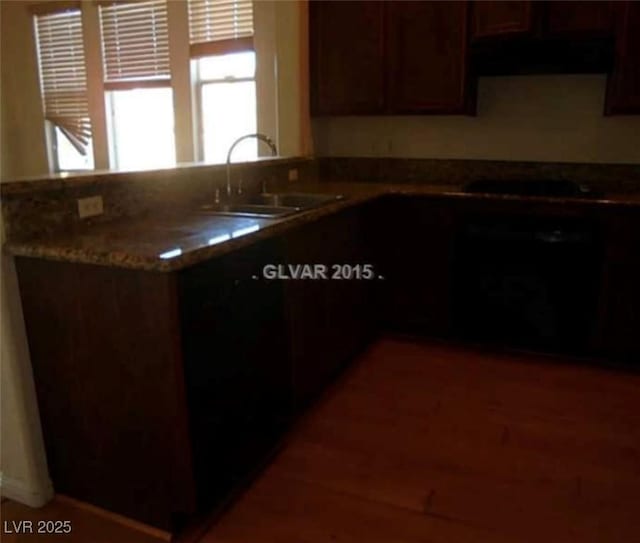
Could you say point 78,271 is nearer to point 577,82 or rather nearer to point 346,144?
point 346,144

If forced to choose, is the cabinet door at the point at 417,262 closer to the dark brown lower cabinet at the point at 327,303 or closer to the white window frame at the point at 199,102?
the dark brown lower cabinet at the point at 327,303

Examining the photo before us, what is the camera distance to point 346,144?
12.8ft

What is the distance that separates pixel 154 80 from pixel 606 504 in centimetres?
460

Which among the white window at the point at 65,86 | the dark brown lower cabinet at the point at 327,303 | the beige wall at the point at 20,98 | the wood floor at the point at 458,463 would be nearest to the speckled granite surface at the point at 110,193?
the dark brown lower cabinet at the point at 327,303

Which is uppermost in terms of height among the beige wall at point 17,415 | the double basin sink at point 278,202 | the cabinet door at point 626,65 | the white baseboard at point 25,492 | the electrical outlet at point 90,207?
the cabinet door at point 626,65

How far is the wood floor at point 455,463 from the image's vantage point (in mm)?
1725

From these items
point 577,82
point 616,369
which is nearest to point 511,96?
point 577,82

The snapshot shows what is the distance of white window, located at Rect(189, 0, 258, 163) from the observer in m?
4.33

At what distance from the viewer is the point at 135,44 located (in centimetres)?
483

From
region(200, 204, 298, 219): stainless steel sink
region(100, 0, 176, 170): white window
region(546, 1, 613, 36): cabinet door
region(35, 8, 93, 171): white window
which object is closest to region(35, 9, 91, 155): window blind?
region(35, 8, 93, 171): white window

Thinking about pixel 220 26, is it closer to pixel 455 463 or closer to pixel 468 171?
pixel 468 171

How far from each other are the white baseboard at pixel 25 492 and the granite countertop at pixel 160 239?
0.82 metres

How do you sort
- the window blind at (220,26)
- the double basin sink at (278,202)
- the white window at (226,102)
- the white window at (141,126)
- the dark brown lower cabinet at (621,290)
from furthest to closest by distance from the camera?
1. the white window at (141,126)
2. the white window at (226,102)
3. the window blind at (220,26)
4. the dark brown lower cabinet at (621,290)
5. the double basin sink at (278,202)

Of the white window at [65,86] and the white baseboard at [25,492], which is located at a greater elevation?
the white window at [65,86]
